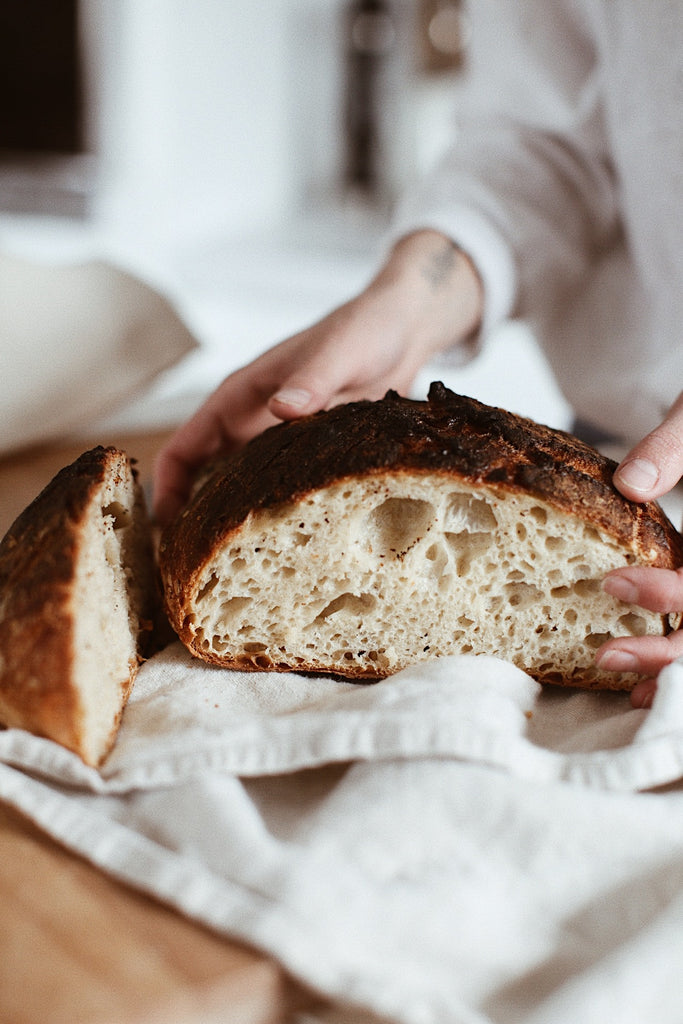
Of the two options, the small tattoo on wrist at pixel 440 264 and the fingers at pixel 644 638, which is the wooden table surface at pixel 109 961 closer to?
the fingers at pixel 644 638

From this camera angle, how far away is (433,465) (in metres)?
0.75

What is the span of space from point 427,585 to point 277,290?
Answer: 2.90 meters

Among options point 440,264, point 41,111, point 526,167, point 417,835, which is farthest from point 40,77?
point 417,835

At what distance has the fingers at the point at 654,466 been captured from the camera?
2.58 feet

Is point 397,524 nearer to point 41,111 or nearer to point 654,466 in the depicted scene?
point 654,466

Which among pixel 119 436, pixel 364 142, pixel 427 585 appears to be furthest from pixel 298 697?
pixel 364 142

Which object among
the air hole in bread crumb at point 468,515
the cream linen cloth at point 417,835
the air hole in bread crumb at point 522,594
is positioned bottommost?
the cream linen cloth at point 417,835

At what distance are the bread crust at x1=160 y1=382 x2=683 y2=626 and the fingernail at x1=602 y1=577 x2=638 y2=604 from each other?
28 mm

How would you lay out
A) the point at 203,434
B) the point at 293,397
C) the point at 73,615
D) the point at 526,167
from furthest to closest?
1. the point at 526,167
2. the point at 203,434
3. the point at 293,397
4. the point at 73,615

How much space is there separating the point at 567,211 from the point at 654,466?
80cm

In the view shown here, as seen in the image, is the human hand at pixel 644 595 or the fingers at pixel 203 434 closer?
the human hand at pixel 644 595

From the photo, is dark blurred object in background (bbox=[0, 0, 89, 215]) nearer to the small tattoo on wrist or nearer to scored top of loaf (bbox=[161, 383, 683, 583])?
the small tattoo on wrist

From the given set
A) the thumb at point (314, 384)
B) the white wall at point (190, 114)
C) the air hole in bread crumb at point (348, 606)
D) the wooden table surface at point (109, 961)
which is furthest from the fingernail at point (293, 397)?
the white wall at point (190, 114)

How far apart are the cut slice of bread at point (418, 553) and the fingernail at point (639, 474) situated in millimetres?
16
